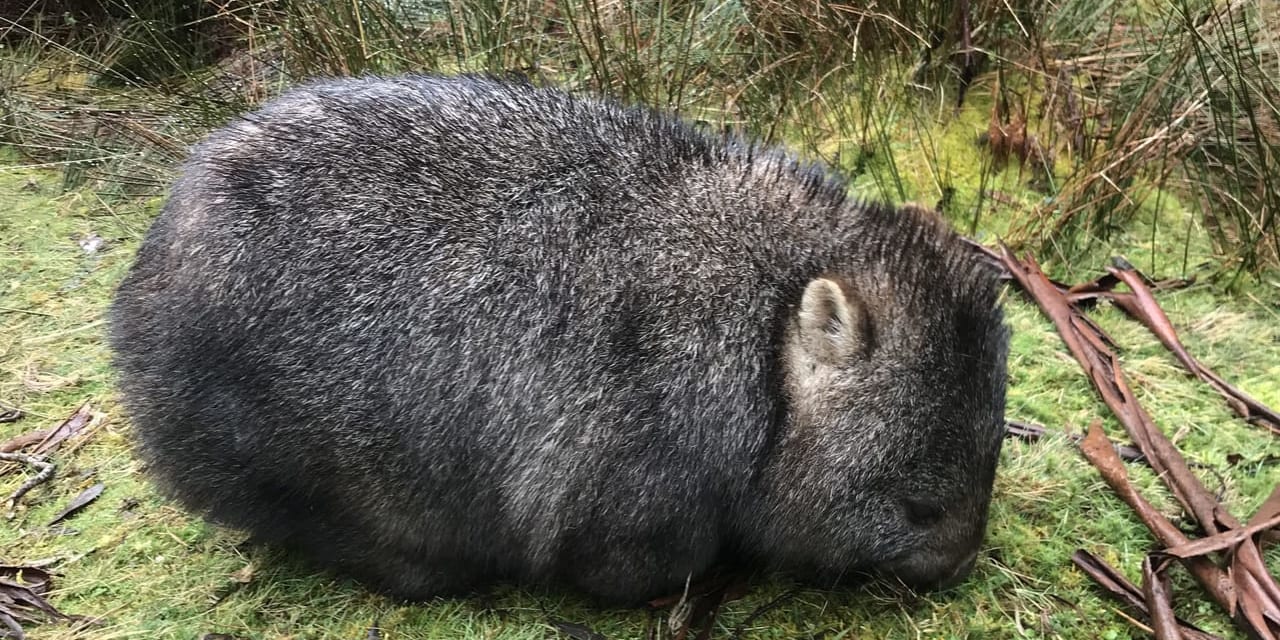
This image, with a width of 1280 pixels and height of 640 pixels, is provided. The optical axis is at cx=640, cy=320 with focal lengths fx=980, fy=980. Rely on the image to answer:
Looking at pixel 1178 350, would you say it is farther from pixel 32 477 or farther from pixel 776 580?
pixel 32 477

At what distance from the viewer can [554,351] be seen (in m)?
2.51

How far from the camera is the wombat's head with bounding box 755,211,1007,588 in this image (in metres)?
2.53

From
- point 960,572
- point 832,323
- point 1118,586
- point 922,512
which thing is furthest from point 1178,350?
point 832,323

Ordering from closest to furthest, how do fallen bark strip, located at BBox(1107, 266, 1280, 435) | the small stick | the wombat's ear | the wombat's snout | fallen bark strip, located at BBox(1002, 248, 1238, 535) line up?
the wombat's ear
the wombat's snout
fallen bark strip, located at BBox(1002, 248, 1238, 535)
the small stick
fallen bark strip, located at BBox(1107, 266, 1280, 435)

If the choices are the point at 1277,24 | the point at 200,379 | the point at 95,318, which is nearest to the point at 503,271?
the point at 200,379

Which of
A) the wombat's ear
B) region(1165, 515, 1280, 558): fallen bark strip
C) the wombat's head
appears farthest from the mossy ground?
the wombat's ear

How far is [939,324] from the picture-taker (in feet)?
8.40

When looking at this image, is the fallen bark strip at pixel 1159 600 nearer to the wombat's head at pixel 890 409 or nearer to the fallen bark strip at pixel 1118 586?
the fallen bark strip at pixel 1118 586

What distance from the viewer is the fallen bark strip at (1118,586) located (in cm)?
269

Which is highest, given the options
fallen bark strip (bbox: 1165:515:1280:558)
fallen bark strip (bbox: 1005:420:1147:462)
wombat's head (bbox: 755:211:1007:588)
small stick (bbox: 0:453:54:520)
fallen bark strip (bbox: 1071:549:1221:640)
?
wombat's head (bbox: 755:211:1007:588)

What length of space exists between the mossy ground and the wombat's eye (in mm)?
304

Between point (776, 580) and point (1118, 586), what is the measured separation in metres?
0.98

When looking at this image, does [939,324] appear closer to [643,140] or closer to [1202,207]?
[643,140]

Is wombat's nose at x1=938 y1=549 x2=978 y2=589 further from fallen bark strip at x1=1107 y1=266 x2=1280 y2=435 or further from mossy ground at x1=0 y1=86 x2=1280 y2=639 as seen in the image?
fallen bark strip at x1=1107 y1=266 x2=1280 y2=435
